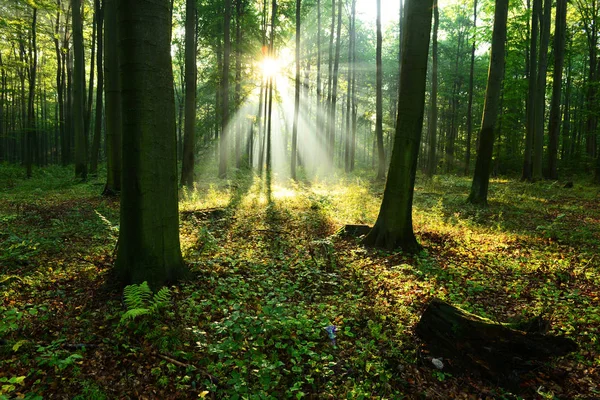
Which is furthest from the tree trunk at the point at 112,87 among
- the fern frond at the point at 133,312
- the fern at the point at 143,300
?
the fern frond at the point at 133,312

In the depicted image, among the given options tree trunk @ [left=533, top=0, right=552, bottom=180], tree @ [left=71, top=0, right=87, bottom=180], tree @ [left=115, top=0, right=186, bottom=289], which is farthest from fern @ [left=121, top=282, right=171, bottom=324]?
tree trunk @ [left=533, top=0, right=552, bottom=180]

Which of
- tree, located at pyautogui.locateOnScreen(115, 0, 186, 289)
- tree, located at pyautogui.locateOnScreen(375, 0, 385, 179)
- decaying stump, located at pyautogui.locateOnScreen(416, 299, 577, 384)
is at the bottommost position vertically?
decaying stump, located at pyautogui.locateOnScreen(416, 299, 577, 384)

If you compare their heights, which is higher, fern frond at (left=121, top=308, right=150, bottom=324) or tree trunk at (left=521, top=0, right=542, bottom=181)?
tree trunk at (left=521, top=0, right=542, bottom=181)

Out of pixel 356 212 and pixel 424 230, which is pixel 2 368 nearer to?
pixel 424 230

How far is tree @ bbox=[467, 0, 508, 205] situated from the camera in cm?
1011

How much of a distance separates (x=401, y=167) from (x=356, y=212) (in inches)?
142

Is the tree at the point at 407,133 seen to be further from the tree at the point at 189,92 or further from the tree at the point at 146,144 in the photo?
the tree at the point at 189,92

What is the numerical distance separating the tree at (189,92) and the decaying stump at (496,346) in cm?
1190

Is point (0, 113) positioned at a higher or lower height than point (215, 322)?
higher

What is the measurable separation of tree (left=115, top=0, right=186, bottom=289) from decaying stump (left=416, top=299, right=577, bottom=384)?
3.47 meters

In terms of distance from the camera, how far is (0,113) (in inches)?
1165

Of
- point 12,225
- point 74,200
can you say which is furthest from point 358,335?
point 74,200

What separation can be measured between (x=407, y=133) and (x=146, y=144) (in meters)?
4.67

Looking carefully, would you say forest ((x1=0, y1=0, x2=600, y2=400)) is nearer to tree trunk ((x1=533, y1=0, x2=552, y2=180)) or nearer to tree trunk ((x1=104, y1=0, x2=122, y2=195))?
tree trunk ((x1=104, y1=0, x2=122, y2=195))
